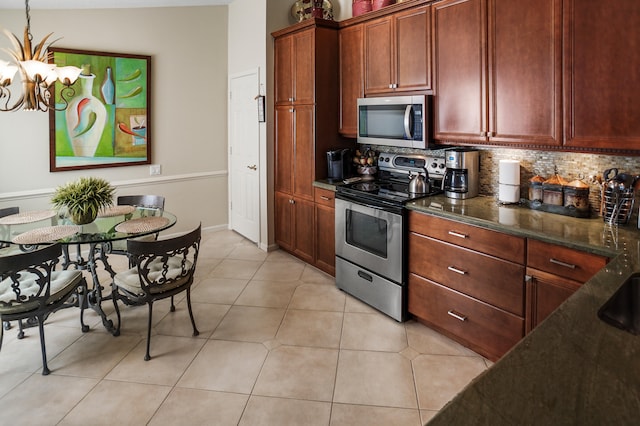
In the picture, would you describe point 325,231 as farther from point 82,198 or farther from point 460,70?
point 82,198

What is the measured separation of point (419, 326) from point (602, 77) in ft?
6.32

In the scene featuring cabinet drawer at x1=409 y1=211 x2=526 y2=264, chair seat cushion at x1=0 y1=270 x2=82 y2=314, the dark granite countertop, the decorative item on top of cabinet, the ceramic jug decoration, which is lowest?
chair seat cushion at x1=0 y1=270 x2=82 y2=314

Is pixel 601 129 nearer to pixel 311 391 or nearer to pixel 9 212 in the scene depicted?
pixel 311 391

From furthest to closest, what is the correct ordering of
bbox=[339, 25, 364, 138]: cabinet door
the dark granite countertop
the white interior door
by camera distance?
the white interior door
bbox=[339, 25, 364, 138]: cabinet door
the dark granite countertop

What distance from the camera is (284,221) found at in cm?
482

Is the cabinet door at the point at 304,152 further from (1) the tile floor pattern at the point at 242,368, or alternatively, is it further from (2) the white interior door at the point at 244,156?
(1) the tile floor pattern at the point at 242,368

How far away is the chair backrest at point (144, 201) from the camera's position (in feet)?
12.5

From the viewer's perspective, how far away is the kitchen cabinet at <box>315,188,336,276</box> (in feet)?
13.3

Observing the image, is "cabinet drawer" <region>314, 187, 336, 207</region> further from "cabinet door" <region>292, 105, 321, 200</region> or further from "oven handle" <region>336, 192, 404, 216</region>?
"oven handle" <region>336, 192, 404, 216</region>

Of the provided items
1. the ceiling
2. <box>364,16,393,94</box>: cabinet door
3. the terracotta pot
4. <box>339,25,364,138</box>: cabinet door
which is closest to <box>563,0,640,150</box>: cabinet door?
<box>364,16,393,94</box>: cabinet door

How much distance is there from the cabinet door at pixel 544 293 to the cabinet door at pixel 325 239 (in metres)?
1.95

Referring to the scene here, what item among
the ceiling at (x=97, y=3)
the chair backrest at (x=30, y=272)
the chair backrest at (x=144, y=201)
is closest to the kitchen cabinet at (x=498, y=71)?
the chair backrest at (x=144, y=201)

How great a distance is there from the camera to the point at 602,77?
2285 mm

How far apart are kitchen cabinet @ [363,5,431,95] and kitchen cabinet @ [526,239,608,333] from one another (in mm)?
1555
